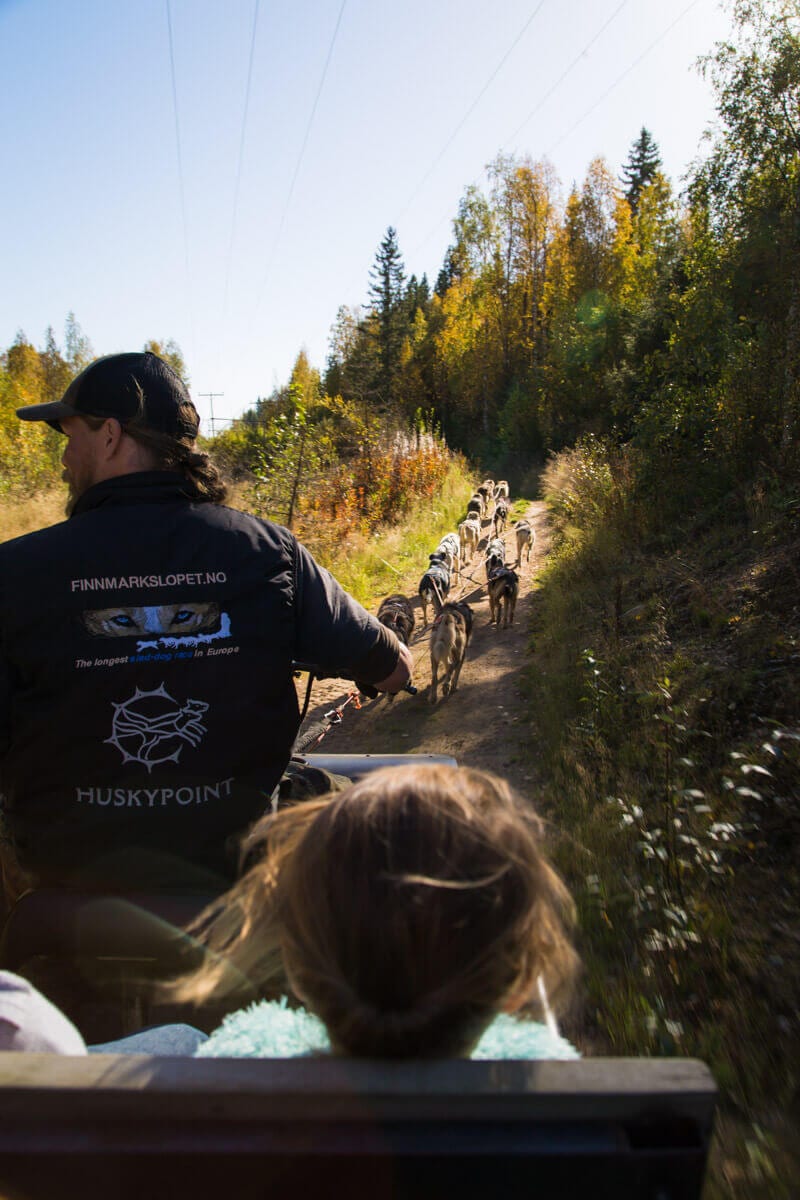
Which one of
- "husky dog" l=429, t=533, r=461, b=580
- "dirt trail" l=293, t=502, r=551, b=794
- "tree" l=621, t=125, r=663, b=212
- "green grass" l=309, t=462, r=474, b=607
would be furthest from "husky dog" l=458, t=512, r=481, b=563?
"tree" l=621, t=125, r=663, b=212

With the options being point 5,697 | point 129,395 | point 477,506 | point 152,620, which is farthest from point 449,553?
point 5,697

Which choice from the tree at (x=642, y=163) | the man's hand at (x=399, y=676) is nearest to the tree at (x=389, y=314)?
the tree at (x=642, y=163)

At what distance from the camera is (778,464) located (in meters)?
8.77

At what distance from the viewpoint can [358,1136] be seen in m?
0.86

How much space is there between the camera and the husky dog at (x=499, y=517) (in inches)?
739

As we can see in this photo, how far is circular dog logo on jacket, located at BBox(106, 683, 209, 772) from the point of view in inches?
71.4

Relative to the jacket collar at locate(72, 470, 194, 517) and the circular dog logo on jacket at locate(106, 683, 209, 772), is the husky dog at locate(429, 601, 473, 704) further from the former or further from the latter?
the circular dog logo on jacket at locate(106, 683, 209, 772)

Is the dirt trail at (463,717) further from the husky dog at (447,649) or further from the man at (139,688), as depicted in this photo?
the man at (139,688)

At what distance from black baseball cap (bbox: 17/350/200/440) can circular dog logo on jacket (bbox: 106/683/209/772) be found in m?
0.86

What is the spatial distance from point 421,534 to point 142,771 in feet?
49.4

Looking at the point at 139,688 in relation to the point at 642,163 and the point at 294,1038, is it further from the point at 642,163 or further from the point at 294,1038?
the point at 642,163

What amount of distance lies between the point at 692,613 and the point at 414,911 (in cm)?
658

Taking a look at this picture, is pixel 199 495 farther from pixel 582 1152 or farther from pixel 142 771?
pixel 582 1152

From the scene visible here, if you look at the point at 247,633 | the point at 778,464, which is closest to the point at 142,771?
the point at 247,633
